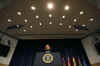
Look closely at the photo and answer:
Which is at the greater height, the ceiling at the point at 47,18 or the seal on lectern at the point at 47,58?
the ceiling at the point at 47,18

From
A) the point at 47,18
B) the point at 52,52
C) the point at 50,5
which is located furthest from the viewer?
the point at 52,52

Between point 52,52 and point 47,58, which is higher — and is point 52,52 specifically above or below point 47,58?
above

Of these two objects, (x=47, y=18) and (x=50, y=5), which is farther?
(x=47, y=18)

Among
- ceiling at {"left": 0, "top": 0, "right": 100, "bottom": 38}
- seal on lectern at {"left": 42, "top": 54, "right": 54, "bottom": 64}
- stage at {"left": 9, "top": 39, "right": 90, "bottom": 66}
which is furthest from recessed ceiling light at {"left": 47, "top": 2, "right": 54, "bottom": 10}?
seal on lectern at {"left": 42, "top": 54, "right": 54, "bottom": 64}

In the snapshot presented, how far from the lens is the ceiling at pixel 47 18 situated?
3.97 meters

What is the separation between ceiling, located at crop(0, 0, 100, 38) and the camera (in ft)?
13.0

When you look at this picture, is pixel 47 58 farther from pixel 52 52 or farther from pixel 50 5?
pixel 50 5

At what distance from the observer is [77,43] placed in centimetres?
673

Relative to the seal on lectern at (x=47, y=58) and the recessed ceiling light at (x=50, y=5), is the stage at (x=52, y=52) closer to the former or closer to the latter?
the seal on lectern at (x=47, y=58)

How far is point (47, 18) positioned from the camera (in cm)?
484

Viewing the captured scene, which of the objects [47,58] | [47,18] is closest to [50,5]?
[47,18]

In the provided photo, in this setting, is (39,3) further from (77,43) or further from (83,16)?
(77,43)

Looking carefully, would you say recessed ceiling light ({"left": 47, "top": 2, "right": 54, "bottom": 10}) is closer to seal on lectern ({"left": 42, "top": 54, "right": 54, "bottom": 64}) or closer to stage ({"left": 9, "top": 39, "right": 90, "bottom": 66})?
stage ({"left": 9, "top": 39, "right": 90, "bottom": 66})

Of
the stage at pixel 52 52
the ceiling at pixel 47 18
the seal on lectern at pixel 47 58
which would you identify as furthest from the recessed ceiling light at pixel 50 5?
the seal on lectern at pixel 47 58
